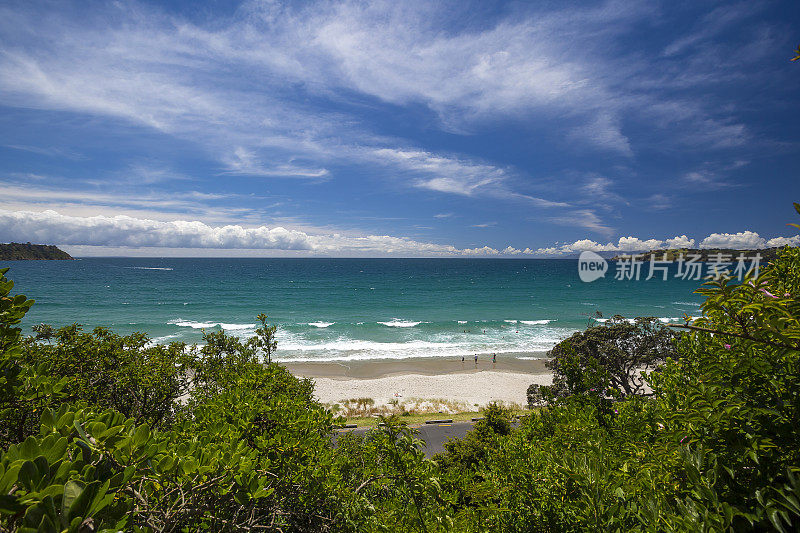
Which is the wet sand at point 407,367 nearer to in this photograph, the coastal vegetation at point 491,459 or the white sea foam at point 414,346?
the white sea foam at point 414,346

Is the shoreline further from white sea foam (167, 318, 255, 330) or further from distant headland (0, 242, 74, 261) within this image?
distant headland (0, 242, 74, 261)

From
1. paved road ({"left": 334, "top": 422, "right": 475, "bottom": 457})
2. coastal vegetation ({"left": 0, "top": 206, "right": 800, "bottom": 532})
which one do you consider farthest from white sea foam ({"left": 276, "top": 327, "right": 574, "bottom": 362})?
coastal vegetation ({"left": 0, "top": 206, "right": 800, "bottom": 532})

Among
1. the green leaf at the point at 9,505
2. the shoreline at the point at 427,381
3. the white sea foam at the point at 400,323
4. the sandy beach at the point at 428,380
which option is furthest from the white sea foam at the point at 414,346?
the green leaf at the point at 9,505

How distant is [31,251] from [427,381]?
882ft

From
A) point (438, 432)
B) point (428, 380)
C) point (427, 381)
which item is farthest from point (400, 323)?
point (438, 432)

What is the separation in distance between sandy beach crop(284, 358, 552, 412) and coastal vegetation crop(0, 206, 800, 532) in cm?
2134

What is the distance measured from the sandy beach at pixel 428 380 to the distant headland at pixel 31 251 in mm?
245486

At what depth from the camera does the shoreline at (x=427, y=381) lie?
2489 cm

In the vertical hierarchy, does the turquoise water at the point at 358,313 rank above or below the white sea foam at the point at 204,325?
above

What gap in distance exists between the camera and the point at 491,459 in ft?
15.5

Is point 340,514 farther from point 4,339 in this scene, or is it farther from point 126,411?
point 126,411

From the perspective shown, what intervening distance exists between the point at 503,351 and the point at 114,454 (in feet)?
134

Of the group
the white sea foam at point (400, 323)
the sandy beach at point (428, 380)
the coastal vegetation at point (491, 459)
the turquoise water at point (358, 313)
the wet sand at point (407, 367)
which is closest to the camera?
the coastal vegetation at point (491, 459)

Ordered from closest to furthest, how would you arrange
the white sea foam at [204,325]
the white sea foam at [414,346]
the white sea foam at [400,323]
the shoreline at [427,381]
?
1. the shoreline at [427,381]
2. the white sea foam at [414,346]
3. the white sea foam at [204,325]
4. the white sea foam at [400,323]
